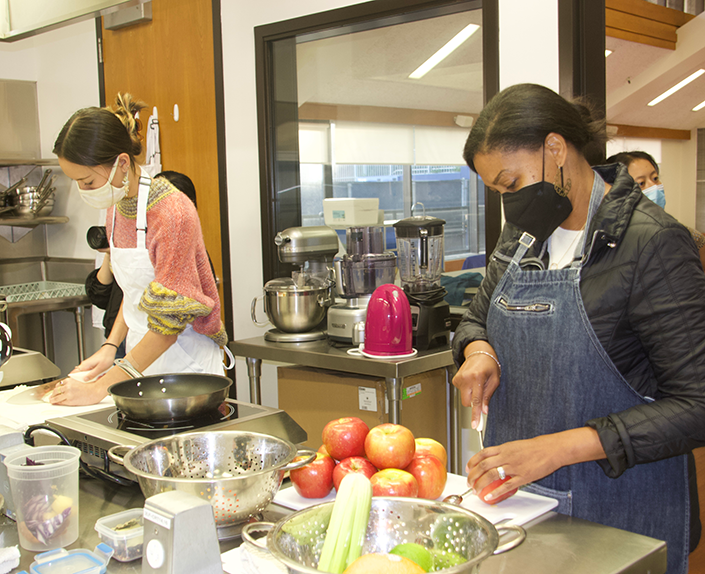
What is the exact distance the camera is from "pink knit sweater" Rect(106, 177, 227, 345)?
1.91 metres

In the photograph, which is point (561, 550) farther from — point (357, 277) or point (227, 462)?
point (357, 277)

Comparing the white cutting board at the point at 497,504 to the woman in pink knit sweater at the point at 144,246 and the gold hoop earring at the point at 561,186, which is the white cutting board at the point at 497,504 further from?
the woman in pink knit sweater at the point at 144,246

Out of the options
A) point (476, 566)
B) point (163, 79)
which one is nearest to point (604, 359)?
point (476, 566)

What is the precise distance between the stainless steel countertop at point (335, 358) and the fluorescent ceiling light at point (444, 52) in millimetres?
2077

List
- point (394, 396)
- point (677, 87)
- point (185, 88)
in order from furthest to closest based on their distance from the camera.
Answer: point (677, 87)
point (185, 88)
point (394, 396)

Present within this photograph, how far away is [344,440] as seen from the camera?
3.84ft

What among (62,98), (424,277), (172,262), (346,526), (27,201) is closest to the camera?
(346,526)

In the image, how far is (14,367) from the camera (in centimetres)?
221

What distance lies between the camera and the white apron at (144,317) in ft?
6.59

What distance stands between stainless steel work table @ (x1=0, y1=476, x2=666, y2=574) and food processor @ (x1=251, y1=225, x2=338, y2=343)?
→ 1.82 meters

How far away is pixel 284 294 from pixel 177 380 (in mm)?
1441

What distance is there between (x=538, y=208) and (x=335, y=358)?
4.71 feet

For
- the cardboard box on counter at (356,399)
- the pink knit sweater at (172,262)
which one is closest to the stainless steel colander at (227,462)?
the pink knit sweater at (172,262)

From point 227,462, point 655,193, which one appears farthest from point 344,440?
point 655,193
